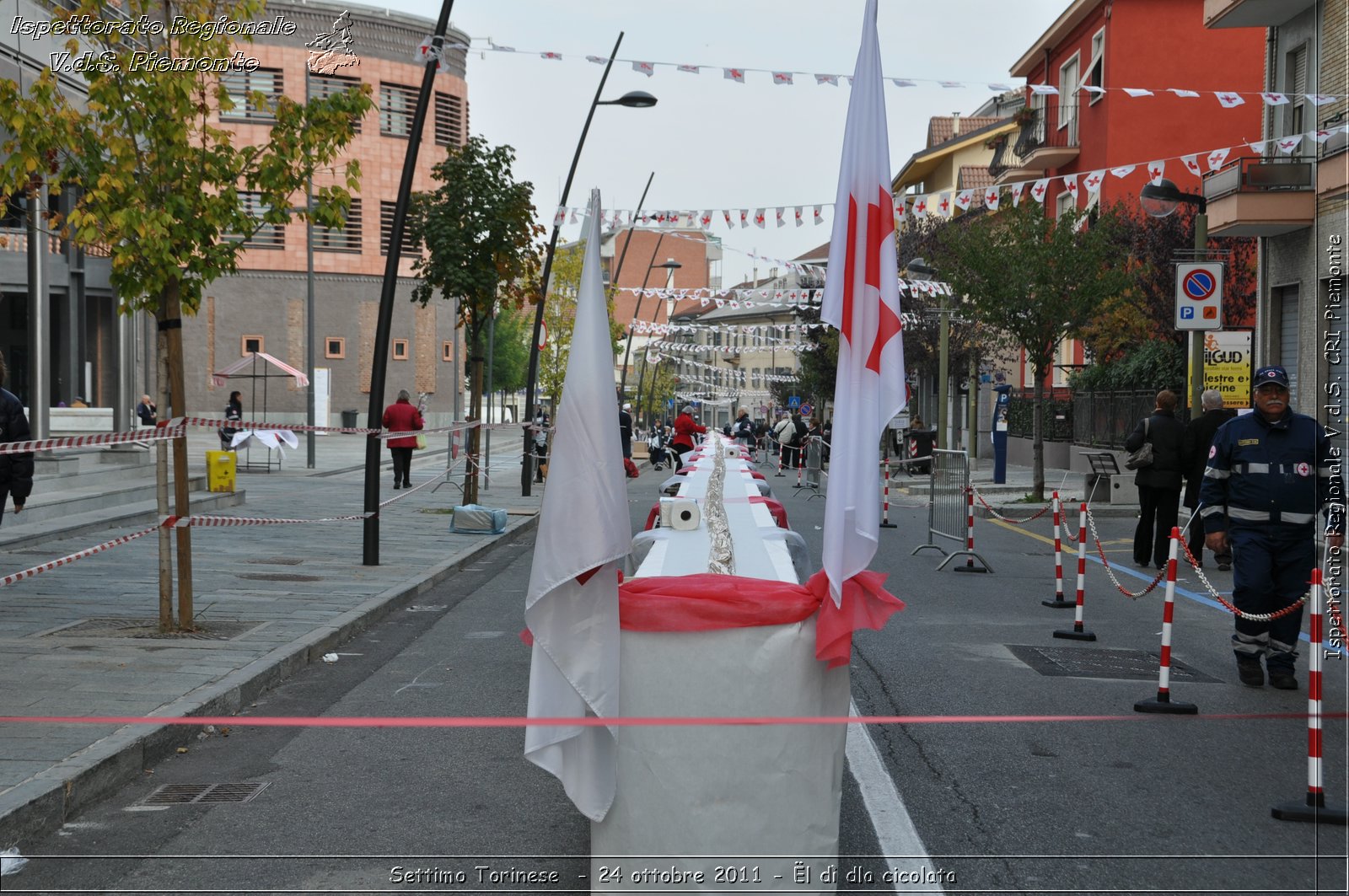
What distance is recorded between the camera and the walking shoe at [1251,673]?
27.3 ft

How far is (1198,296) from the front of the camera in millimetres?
17781

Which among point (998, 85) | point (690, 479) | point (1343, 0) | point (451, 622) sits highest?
point (1343, 0)

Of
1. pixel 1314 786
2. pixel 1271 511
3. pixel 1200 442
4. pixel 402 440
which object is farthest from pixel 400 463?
pixel 1314 786

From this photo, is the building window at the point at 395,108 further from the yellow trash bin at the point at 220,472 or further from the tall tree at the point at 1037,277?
the yellow trash bin at the point at 220,472

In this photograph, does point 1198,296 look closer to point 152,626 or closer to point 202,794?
point 152,626

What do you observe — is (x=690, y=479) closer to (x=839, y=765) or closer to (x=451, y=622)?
(x=451, y=622)

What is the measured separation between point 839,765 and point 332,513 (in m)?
16.5

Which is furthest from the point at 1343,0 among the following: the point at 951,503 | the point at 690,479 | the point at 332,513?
the point at 332,513

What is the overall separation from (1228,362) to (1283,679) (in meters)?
11.1

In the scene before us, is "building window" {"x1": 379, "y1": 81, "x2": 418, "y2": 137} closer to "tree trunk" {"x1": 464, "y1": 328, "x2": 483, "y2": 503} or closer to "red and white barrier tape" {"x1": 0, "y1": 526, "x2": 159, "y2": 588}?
"tree trunk" {"x1": 464, "y1": 328, "x2": 483, "y2": 503}

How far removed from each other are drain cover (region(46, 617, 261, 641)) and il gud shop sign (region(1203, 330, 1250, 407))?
1367cm

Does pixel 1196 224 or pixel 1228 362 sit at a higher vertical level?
pixel 1196 224

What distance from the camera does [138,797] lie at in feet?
18.8

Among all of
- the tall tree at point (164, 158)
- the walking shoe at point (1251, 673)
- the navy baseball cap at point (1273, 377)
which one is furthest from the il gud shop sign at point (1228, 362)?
the tall tree at point (164, 158)
